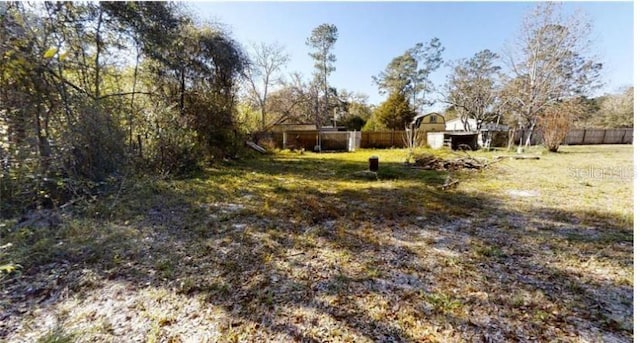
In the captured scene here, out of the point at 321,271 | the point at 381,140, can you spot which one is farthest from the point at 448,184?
the point at 381,140

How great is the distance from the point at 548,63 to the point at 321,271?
17.3 m

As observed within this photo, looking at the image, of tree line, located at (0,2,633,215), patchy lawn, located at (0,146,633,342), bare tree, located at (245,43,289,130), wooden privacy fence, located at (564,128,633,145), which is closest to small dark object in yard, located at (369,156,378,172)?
patchy lawn, located at (0,146,633,342)

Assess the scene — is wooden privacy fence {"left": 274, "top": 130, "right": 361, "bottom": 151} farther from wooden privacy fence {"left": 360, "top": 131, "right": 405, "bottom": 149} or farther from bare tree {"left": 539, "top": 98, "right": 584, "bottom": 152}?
bare tree {"left": 539, "top": 98, "right": 584, "bottom": 152}

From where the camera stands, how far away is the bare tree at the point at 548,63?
1317 centimetres

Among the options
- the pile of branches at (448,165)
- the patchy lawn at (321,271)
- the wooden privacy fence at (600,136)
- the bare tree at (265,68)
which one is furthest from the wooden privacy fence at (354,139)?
the patchy lawn at (321,271)

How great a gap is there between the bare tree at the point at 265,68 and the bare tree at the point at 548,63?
12.8 m

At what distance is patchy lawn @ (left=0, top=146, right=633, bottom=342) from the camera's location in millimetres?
1570

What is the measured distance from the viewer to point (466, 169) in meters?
7.20

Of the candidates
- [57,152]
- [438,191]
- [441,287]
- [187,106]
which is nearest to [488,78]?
[438,191]

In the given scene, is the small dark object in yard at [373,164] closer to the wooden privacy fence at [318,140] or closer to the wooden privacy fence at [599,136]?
the wooden privacy fence at [318,140]

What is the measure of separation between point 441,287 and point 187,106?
730 cm

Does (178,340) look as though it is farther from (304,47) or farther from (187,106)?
(304,47)

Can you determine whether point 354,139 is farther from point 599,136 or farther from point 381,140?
point 599,136

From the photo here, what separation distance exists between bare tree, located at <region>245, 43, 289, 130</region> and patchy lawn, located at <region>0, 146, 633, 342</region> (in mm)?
13343
